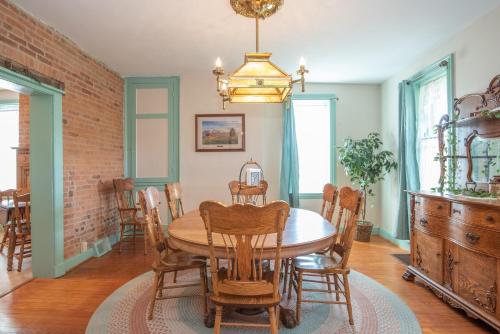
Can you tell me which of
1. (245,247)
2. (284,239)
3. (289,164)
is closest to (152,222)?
(245,247)

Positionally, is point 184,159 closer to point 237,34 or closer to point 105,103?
point 105,103

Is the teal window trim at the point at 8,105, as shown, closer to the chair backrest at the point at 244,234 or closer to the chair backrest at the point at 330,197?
the chair backrest at the point at 244,234

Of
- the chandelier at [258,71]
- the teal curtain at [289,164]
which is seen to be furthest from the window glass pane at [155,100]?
the chandelier at [258,71]

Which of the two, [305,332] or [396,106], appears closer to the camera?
[305,332]

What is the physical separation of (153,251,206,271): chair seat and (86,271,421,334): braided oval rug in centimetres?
44

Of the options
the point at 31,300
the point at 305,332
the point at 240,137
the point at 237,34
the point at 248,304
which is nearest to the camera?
the point at 248,304

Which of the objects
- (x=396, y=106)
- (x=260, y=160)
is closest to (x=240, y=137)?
(x=260, y=160)

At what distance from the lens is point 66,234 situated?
3297mm

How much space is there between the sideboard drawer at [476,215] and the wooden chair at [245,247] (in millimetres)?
1543

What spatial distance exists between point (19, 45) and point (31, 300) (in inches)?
93.4

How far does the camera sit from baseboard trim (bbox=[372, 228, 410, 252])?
13.1ft

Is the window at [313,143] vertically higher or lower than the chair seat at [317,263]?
higher

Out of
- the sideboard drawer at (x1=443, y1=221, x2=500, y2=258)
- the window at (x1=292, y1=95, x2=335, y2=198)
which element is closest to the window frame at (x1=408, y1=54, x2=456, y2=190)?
the sideboard drawer at (x1=443, y1=221, x2=500, y2=258)

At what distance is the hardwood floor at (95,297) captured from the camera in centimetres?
217
